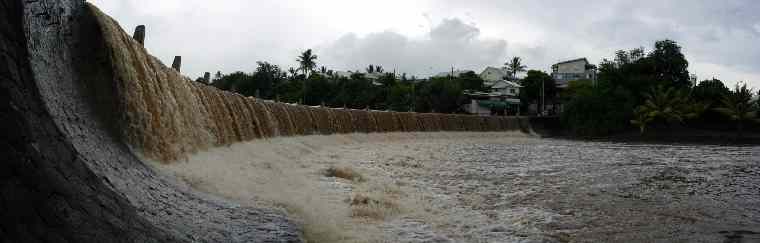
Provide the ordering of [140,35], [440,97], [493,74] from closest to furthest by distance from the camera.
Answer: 1. [140,35]
2. [440,97]
3. [493,74]

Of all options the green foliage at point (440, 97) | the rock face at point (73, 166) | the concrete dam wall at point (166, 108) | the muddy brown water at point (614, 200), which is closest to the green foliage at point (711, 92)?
the green foliage at point (440, 97)

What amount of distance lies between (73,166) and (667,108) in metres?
53.5

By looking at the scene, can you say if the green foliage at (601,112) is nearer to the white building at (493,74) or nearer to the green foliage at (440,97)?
the green foliage at (440,97)

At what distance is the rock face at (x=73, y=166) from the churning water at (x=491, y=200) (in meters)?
1.09

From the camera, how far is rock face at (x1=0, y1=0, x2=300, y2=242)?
3.84 metres

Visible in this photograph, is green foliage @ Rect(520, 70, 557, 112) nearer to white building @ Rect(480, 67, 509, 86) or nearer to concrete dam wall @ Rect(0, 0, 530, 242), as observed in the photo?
white building @ Rect(480, 67, 509, 86)

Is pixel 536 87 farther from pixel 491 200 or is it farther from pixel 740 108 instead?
pixel 491 200

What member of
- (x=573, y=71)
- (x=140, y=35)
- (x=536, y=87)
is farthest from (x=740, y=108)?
(x=140, y=35)

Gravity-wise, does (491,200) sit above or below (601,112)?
below

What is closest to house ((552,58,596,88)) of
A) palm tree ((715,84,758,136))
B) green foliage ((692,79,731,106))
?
green foliage ((692,79,731,106))

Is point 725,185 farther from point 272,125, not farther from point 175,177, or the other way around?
point 272,125

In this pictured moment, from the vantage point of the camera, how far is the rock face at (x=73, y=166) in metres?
3.84

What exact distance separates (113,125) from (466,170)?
10180 mm

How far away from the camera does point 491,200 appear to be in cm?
1002
